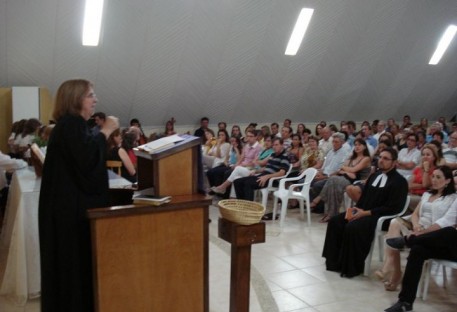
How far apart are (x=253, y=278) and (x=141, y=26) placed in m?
6.12

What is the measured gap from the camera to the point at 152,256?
6.98ft

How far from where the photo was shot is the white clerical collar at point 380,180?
402cm

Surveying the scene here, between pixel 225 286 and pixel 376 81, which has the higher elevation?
pixel 376 81

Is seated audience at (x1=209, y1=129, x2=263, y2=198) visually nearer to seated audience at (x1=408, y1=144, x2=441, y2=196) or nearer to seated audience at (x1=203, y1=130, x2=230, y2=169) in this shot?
seated audience at (x1=203, y1=130, x2=230, y2=169)

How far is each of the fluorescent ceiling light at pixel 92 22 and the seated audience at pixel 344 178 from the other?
515 cm

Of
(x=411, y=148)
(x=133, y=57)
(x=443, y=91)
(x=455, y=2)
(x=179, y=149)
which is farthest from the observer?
(x=443, y=91)

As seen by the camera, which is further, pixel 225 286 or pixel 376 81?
pixel 376 81

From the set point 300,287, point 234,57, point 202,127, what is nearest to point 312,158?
point 300,287

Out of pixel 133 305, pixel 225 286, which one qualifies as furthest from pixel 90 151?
pixel 225 286

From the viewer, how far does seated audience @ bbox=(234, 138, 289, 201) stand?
20.0 feet

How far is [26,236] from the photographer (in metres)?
3.18

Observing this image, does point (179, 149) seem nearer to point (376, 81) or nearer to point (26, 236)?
point (26, 236)

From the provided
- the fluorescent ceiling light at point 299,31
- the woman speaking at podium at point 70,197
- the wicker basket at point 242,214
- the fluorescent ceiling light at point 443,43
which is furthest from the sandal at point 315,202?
the fluorescent ceiling light at point 443,43

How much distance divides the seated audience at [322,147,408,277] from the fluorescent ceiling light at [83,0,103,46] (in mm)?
6062
